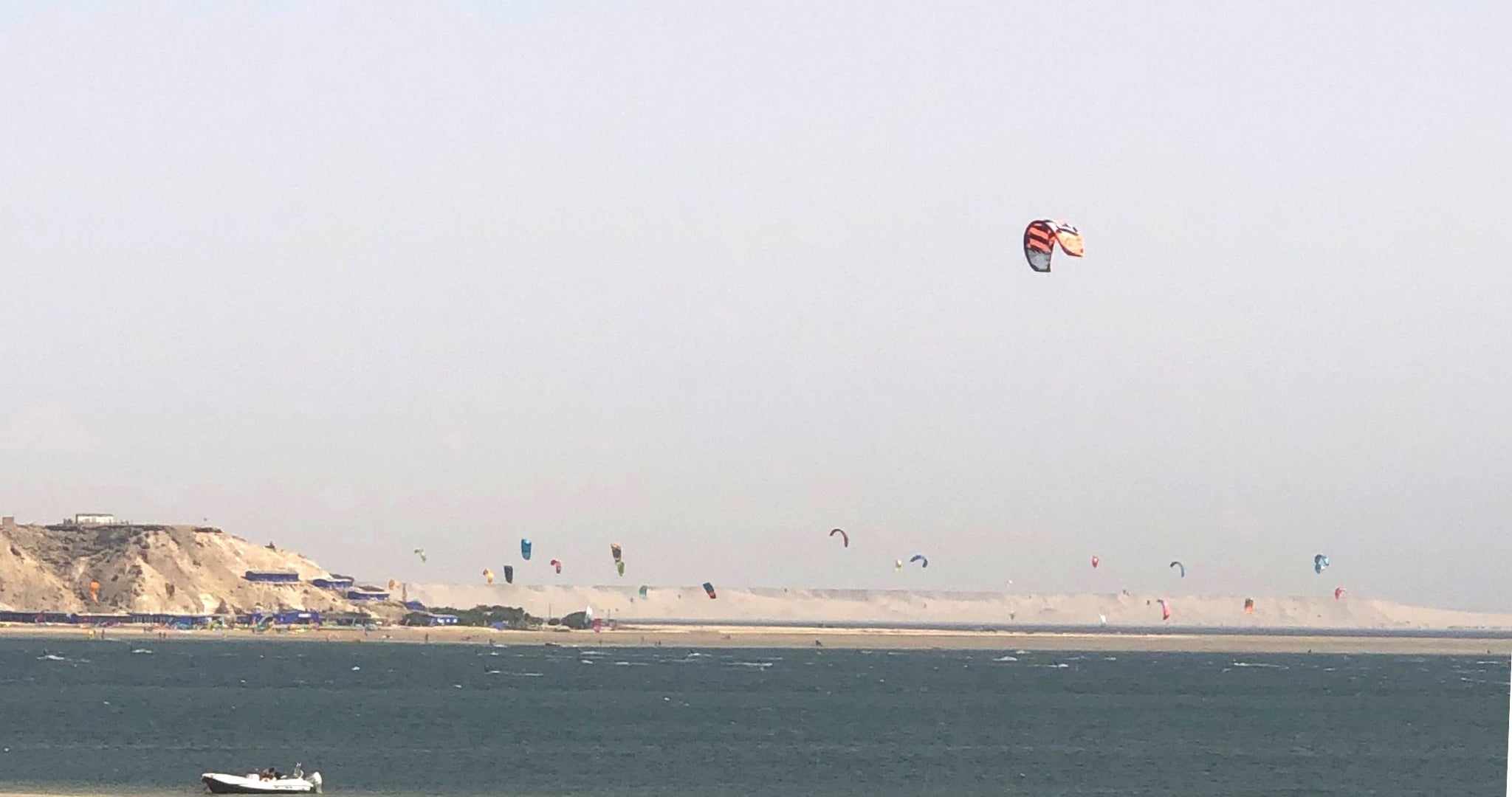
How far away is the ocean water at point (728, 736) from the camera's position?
82.4 meters

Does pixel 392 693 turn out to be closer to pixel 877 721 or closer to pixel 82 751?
pixel 877 721

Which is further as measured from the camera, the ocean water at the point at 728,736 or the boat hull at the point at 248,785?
the ocean water at the point at 728,736

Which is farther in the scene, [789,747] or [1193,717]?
[1193,717]

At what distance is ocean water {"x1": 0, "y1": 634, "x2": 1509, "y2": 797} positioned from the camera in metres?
82.4

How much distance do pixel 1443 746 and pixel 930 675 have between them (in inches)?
3375

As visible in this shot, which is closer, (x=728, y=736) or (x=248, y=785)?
(x=248, y=785)

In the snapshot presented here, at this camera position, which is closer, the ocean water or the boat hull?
the boat hull

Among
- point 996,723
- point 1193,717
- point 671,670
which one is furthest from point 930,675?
point 996,723

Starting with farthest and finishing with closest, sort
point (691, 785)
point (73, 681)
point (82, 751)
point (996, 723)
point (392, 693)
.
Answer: point (73, 681)
point (392, 693)
point (996, 723)
point (82, 751)
point (691, 785)

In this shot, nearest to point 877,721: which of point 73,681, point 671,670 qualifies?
point 73,681

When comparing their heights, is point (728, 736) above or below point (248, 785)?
above

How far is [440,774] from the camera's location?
8112 cm

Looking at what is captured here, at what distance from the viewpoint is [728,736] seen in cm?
10619

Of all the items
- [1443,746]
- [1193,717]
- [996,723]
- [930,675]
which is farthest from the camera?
[930,675]
